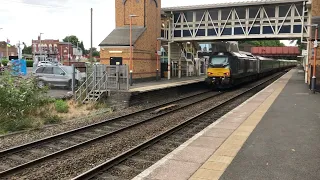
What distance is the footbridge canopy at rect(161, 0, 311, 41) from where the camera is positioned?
27922 millimetres

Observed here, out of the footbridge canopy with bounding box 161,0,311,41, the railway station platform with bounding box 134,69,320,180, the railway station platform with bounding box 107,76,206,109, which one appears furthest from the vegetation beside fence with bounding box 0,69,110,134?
the footbridge canopy with bounding box 161,0,311,41

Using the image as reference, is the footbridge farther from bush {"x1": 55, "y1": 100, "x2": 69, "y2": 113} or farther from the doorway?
bush {"x1": 55, "y1": 100, "x2": 69, "y2": 113}

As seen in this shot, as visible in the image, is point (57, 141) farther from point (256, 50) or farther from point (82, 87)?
point (256, 50)

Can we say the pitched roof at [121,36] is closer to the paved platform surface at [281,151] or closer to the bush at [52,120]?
the bush at [52,120]

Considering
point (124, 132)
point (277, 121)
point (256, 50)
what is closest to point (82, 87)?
point (124, 132)

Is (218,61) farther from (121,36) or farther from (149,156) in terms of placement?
(149,156)

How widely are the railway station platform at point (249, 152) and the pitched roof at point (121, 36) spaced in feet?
58.2

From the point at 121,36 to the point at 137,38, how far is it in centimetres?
171

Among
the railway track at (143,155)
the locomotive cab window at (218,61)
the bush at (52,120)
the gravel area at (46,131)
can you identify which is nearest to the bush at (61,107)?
the gravel area at (46,131)

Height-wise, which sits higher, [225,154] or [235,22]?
[235,22]

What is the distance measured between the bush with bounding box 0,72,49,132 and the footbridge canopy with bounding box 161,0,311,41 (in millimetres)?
21084

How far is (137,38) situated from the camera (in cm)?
2698

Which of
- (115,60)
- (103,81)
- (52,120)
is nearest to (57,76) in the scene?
(103,81)

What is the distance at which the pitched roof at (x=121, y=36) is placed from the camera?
88.6ft
